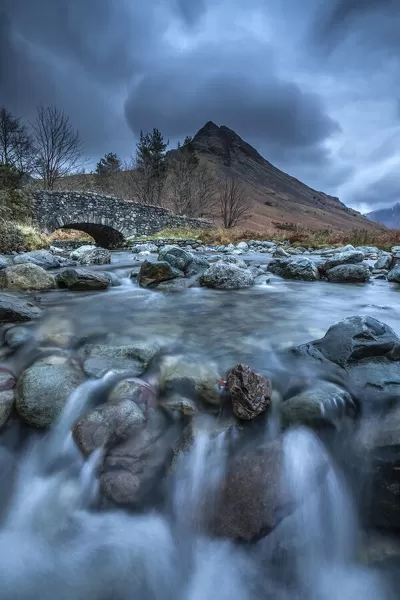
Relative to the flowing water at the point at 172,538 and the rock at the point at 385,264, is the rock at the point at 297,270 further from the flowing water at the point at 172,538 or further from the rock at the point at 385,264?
the flowing water at the point at 172,538

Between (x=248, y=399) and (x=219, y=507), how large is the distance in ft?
2.12

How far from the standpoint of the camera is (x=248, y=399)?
2111 mm

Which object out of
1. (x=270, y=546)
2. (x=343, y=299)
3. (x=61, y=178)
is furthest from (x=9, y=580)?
(x=61, y=178)

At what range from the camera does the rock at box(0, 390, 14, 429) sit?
2.16 metres

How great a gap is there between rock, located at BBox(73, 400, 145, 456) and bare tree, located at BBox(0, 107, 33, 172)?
1229 inches

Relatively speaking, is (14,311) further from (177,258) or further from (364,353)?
(177,258)

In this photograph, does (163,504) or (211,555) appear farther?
(163,504)

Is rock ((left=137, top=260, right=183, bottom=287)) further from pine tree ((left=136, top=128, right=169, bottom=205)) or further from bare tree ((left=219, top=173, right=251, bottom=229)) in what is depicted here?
pine tree ((left=136, top=128, right=169, bottom=205))

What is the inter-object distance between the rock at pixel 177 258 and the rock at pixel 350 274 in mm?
3270

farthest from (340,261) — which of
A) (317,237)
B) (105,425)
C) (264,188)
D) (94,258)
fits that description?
(264,188)

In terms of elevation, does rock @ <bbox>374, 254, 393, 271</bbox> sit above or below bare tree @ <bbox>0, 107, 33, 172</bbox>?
below

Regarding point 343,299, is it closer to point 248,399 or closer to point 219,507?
point 248,399

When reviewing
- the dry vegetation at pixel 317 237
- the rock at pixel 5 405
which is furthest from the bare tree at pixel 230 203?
the rock at pixel 5 405

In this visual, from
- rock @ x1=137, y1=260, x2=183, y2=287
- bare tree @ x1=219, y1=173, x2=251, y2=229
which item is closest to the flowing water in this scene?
rock @ x1=137, y1=260, x2=183, y2=287
